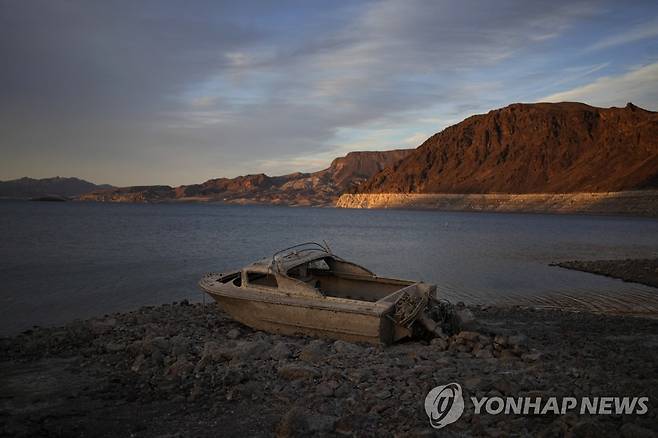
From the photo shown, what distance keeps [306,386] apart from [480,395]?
2.48 meters

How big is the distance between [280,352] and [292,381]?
1.22 meters

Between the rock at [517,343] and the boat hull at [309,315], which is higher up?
the boat hull at [309,315]

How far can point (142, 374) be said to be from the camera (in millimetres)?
7902

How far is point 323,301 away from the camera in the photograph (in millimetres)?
9633

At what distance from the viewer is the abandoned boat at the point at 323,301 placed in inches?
365

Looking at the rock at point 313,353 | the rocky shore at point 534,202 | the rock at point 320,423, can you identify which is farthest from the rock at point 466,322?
the rocky shore at point 534,202

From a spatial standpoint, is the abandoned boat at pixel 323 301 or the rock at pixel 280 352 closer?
the rock at pixel 280 352

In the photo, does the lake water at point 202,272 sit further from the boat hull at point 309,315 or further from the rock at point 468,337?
the rock at point 468,337

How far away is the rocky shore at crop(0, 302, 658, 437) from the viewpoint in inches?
229

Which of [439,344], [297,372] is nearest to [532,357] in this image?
[439,344]

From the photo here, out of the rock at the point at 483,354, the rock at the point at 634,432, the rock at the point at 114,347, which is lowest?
the rock at the point at 114,347

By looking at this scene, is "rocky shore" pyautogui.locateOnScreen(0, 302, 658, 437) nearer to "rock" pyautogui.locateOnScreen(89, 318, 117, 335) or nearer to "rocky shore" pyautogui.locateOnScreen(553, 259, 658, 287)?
"rock" pyautogui.locateOnScreen(89, 318, 117, 335)

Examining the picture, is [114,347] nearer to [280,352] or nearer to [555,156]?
[280,352]

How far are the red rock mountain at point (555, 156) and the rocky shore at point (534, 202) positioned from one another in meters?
3.98
